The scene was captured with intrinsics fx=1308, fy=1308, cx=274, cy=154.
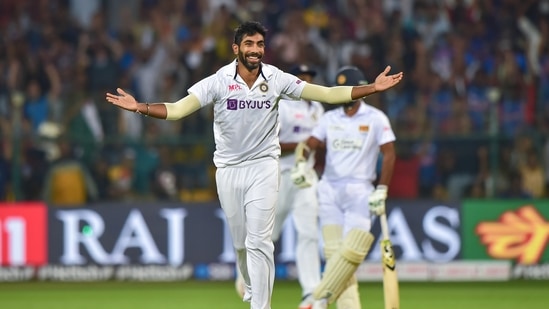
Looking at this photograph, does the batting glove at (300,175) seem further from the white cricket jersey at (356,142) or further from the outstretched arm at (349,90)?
the outstretched arm at (349,90)

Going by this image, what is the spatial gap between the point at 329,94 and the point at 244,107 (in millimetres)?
613

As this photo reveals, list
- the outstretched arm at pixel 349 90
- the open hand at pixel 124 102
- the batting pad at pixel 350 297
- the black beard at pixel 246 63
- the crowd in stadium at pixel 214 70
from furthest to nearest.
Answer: the crowd in stadium at pixel 214 70
the batting pad at pixel 350 297
the black beard at pixel 246 63
the outstretched arm at pixel 349 90
the open hand at pixel 124 102

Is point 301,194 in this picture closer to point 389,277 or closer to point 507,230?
point 389,277

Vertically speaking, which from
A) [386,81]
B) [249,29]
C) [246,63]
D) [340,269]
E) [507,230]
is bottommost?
[507,230]

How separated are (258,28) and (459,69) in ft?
31.5

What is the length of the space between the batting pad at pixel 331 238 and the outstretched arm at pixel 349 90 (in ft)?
5.03

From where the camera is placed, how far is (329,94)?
30.5 ft

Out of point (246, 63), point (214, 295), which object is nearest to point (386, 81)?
point (246, 63)

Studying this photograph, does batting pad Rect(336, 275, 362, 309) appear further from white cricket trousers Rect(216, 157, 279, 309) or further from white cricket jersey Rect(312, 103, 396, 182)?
white cricket trousers Rect(216, 157, 279, 309)

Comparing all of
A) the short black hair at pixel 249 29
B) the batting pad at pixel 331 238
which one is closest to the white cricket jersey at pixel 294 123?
the batting pad at pixel 331 238

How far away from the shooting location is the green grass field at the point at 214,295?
1278 centimetres

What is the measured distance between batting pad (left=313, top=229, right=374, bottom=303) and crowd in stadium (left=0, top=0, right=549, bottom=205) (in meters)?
6.19

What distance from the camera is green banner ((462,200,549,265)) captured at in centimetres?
1574

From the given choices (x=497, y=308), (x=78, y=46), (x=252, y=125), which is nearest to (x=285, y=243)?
(x=497, y=308)
